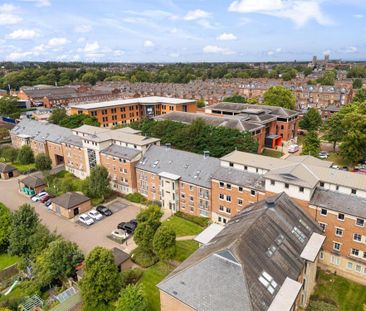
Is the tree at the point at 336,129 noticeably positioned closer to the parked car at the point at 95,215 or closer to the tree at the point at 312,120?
the tree at the point at 312,120

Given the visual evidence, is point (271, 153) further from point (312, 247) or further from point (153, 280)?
point (153, 280)

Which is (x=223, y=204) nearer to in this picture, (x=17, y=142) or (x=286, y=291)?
(x=286, y=291)

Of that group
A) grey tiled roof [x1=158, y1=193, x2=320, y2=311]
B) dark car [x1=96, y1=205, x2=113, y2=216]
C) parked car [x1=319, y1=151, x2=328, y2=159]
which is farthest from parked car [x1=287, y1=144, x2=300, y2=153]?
dark car [x1=96, y1=205, x2=113, y2=216]

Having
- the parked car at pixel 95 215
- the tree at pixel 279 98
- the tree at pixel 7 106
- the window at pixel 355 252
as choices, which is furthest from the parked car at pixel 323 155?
the tree at pixel 7 106

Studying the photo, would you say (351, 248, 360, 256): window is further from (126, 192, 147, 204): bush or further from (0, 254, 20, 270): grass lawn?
(0, 254, 20, 270): grass lawn

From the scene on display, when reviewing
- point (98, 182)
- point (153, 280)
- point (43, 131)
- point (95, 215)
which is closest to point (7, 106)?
point (43, 131)
